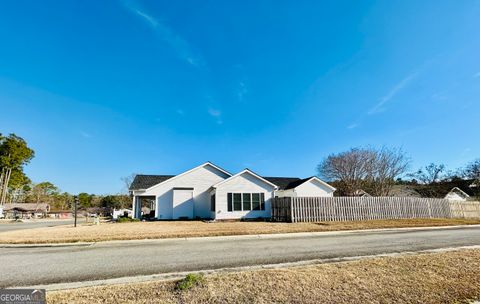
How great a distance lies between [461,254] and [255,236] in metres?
7.56

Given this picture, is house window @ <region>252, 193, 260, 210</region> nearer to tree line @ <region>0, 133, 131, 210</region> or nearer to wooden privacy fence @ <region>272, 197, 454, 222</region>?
wooden privacy fence @ <region>272, 197, 454, 222</region>

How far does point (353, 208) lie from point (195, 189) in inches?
555

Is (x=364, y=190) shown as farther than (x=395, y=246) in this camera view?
A: Yes

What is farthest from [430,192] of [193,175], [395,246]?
[395,246]

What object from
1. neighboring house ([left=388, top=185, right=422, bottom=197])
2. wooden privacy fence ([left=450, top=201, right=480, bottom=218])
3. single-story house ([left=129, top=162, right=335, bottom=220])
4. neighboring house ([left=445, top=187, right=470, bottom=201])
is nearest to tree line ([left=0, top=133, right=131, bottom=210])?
single-story house ([left=129, top=162, right=335, bottom=220])

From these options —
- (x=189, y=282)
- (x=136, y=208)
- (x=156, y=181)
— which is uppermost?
(x=156, y=181)

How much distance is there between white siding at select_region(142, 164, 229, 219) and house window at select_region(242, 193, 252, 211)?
12.7 ft

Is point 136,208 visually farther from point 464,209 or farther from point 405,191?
point 405,191

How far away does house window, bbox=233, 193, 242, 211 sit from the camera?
2192cm

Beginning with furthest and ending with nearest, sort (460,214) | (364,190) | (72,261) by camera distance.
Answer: (364,190) < (460,214) < (72,261)

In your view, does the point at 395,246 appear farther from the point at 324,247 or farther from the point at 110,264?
the point at 110,264

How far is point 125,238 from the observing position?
451 inches

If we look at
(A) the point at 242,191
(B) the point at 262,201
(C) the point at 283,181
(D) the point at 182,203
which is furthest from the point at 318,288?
(C) the point at 283,181

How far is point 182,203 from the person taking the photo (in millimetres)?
24484
